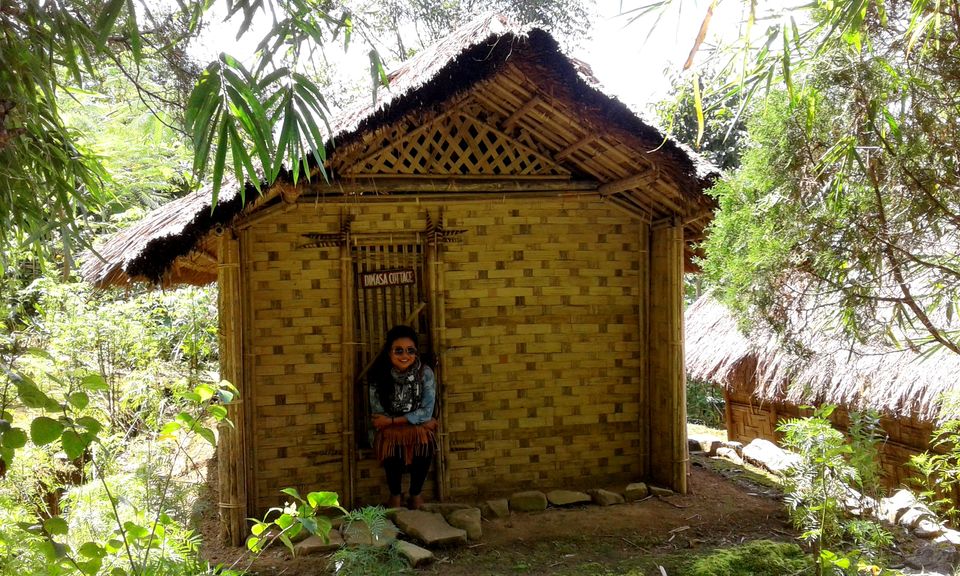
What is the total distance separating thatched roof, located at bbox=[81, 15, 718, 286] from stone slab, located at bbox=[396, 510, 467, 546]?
251 centimetres

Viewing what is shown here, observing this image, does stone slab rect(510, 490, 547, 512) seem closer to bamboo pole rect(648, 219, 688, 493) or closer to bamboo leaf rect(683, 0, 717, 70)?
bamboo pole rect(648, 219, 688, 493)

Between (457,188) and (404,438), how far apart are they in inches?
81.0

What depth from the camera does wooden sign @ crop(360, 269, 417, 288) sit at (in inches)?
221

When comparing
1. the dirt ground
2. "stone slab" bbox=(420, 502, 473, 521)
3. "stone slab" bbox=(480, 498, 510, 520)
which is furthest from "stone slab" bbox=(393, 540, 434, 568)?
"stone slab" bbox=(480, 498, 510, 520)

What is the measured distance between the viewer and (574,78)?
4.95 m

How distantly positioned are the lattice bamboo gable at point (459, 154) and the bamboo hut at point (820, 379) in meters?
1.94

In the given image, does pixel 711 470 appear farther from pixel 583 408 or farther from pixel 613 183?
pixel 613 183

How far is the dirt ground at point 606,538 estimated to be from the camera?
446 centimetres

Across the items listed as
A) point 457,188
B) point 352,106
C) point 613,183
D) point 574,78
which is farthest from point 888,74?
point 352,106

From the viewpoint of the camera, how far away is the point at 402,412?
208 inches

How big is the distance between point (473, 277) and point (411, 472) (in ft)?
5.56

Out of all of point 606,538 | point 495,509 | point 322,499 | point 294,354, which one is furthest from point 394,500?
point 322,499

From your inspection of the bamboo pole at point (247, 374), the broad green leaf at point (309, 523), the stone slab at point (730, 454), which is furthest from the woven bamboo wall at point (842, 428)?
the broad green leaf at point (309, 523)

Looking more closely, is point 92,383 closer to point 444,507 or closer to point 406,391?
point 406,391
